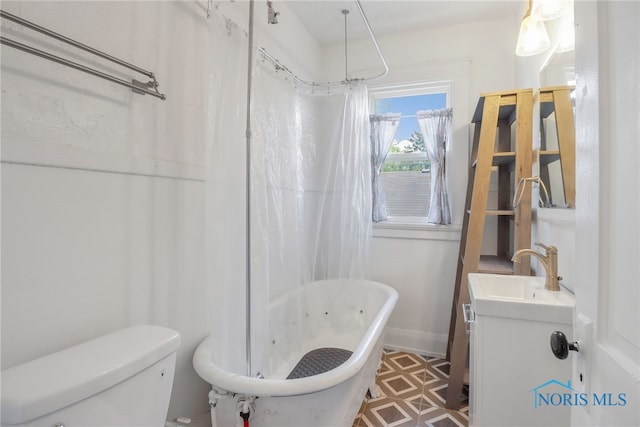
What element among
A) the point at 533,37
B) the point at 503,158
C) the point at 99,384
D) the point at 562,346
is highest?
the point at 533,37

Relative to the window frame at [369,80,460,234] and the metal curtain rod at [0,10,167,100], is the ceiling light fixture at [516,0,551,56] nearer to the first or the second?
the window frame at [369,80,460,234]

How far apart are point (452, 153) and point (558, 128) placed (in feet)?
3.40

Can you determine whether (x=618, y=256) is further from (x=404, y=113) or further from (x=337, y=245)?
(x=404, y=113)

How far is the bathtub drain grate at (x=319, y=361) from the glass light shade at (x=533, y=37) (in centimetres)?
210

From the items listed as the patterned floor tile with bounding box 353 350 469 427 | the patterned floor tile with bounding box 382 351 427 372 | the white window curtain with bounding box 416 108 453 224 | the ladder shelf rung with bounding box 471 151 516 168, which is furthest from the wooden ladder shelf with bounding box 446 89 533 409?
the patterned floor tile with bounding box 382 351 427 372

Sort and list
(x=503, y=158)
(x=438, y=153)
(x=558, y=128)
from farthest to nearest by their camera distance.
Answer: (x=438, y=153), (x=503, y=158), (x=558, y=128)

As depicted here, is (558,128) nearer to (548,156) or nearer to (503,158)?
(548,156)

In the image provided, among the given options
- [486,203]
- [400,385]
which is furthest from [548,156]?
[400,385]

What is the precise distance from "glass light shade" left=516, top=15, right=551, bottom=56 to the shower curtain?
103 centimetres

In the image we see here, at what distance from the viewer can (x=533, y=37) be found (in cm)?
156

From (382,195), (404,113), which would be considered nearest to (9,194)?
(382,195)

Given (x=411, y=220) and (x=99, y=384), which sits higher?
(x=411, y=220)

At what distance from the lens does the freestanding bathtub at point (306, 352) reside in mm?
1159

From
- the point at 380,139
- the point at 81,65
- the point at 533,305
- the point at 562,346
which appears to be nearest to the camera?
the point at 562,346
